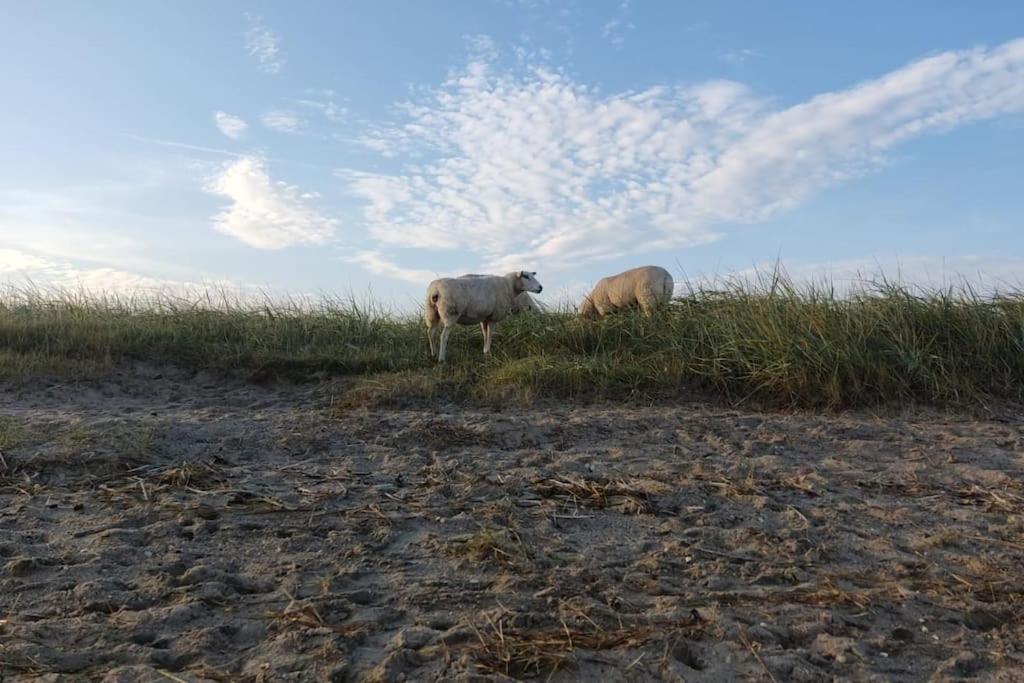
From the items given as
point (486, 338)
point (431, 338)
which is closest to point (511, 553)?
point (486, 338)

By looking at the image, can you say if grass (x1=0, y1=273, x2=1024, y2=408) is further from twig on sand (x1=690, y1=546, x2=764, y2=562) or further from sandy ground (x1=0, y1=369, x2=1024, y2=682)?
twig on sand (x1=690, y1=546, x2=764, y2=562)

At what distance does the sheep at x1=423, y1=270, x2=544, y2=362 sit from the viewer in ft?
27.8

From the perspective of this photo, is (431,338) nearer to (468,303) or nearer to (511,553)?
(468,303)

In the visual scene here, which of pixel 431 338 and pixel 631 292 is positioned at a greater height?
pixel 631 292

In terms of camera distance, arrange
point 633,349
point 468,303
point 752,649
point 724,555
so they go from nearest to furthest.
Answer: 1. point 752,649
2. point 724,555
3. point 633,349
4. point 468,303

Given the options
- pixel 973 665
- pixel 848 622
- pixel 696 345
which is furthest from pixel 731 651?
pixel 696 345

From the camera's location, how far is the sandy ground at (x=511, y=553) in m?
2.04

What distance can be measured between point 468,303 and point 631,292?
2.22 metres

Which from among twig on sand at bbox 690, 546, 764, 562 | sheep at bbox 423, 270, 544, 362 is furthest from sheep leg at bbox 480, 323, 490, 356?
twig on sand at bbox 690, 546, 764, 562

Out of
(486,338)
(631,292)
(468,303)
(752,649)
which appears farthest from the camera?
(631,292)

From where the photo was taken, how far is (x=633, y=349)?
763 centimetres

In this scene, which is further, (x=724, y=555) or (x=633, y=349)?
(x=633, y=349)

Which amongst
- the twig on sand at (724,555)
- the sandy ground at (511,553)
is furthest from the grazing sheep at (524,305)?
the twig on sand at (724,555)

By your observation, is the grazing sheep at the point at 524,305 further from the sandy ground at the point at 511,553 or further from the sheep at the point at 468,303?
the sandy ground at the point at 511,553
